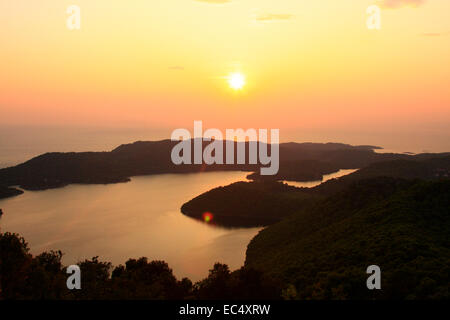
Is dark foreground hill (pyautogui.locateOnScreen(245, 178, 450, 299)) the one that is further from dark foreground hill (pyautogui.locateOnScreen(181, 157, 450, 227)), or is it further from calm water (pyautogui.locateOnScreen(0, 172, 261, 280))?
dark foreground hill (pyautogui.locateOnScreen(181, 157, 450, 227))

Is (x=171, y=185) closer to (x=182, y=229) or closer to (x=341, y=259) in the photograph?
(x=182, y=229)

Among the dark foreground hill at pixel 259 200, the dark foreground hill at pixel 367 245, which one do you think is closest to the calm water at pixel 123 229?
the dark foreground hill at pixel 259 200

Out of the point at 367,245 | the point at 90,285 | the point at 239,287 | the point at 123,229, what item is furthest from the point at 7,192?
the point at 239,287

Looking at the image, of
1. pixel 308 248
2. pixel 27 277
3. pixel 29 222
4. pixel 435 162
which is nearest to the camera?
pixel 27 277

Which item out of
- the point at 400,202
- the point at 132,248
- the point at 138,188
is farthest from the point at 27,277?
the point at 138,188

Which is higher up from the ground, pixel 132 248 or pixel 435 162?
pixel 435 162

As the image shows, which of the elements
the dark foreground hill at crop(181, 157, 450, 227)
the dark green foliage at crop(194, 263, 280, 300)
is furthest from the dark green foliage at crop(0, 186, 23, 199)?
the dark green foliage at crop(194, 263, 280, 300)

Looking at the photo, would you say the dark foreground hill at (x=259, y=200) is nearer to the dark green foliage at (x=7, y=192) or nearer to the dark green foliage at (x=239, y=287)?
the dark green foliage at (x=239, y=287)

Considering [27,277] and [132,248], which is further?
[132,248]
